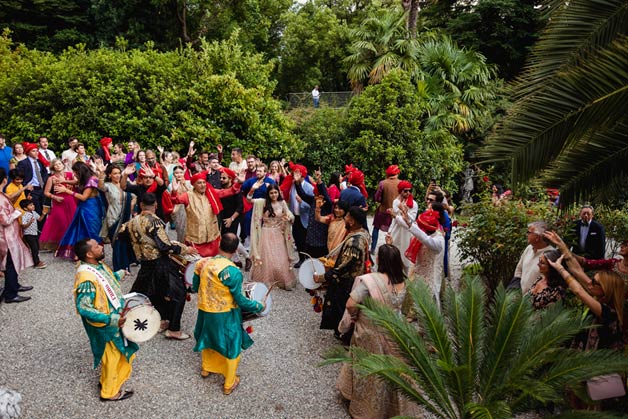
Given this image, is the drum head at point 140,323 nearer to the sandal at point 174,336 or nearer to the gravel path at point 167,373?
the gravel path at point 167,373

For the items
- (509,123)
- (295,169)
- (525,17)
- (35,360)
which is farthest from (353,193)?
(525,17)

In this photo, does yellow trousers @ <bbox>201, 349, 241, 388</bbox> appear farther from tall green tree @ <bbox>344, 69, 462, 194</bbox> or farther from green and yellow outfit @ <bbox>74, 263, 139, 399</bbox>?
tall green tree @ <bbox>344, 69, 462, 194</bbox>

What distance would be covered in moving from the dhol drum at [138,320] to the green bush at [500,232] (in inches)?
183

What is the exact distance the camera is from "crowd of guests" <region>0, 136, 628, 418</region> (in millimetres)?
4535

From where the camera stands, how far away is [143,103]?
14.2 metres

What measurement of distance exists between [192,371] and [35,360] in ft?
6.09

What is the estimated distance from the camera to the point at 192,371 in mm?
5387

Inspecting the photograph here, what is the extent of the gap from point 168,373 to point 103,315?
4.17 feet

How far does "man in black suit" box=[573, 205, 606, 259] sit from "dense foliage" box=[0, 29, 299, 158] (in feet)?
31.2

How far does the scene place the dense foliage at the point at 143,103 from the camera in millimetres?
13852

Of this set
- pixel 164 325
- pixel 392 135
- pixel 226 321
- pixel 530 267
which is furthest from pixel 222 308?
pixel 392 135

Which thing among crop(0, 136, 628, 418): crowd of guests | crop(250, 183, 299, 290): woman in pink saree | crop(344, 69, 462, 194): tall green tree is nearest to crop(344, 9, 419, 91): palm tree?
crop(344, 69, 462, 194): tall green tree

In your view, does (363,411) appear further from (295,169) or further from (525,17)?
(525,17)

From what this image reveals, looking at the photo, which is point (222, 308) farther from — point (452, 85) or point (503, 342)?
point (452, 85)
